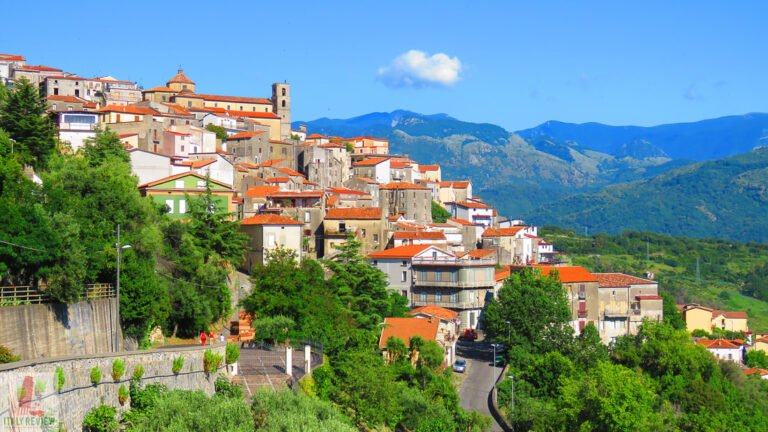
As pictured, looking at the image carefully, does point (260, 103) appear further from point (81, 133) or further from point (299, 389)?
point (299, 389)

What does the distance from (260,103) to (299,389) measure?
8770 centimetres

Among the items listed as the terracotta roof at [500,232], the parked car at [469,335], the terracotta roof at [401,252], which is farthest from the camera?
the terracotta roof at [500,232]

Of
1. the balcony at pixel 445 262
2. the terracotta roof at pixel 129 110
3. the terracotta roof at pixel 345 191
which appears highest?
the terracotta roof at pixel 129 110

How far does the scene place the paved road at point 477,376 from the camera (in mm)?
55125

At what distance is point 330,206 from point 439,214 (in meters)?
27.6

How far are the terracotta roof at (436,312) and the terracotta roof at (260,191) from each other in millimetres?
14626

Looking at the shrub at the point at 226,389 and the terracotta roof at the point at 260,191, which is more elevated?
the terracotta roof at the point at 260,191

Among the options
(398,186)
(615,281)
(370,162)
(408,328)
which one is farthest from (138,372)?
(370,162)

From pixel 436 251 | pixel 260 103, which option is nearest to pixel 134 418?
pixel 436 251

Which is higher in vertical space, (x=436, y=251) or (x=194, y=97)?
(x=194, y=97)

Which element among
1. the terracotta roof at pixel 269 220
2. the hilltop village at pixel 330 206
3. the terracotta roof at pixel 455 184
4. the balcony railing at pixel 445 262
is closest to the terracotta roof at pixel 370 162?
the hilltop village at pixel 330 206

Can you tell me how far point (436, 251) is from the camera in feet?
238

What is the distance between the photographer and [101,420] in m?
24.6

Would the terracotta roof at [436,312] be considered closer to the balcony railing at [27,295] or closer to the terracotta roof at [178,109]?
the balcony railing at [27,295]
